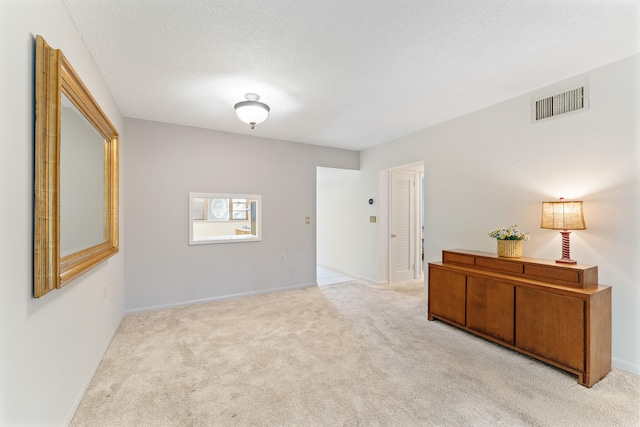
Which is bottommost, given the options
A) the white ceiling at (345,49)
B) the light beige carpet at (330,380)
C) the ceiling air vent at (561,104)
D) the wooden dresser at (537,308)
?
the light beige carpet at (330,380)

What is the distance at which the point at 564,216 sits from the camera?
245 cm

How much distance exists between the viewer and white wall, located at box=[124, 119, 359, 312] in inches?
148

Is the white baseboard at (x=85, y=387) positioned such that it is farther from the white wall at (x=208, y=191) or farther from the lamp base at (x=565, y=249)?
the lamp base at (x=565, y=249)

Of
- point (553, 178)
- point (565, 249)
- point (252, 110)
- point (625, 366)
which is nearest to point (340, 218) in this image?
point (252, 110)

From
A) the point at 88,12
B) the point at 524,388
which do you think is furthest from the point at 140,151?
the point at 524,388

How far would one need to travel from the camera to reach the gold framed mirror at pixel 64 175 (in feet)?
4.52

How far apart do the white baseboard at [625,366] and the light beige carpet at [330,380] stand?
0.08m

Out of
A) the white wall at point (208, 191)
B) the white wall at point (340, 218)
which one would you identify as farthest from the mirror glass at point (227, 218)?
the white wall at point (340, 218)

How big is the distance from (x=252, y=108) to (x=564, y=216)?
3.04 m

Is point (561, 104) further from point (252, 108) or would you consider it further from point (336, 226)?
point (336, 226)

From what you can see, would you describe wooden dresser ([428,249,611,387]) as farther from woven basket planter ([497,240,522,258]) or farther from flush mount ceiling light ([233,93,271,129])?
flush mount ceiling light ([233,93,271,129])

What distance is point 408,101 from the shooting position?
3197mm

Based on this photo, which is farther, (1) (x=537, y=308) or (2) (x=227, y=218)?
(2) (x=227, y=218)

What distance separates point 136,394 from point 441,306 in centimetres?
301
